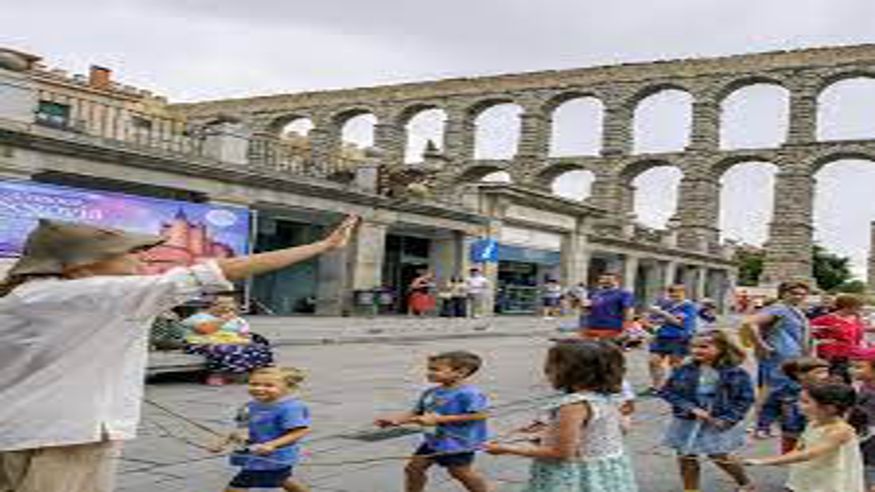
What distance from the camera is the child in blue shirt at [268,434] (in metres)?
5.26

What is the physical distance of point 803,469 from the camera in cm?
556

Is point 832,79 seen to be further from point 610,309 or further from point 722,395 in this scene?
point 722,395

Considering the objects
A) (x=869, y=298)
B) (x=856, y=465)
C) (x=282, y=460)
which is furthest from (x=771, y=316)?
(x=869, y=298)

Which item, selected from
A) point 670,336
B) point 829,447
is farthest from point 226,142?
point 829,447

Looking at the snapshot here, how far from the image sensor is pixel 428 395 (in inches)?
222

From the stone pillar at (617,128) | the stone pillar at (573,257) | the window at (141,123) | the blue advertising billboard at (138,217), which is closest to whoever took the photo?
the blue advertising billboard at (138,217)

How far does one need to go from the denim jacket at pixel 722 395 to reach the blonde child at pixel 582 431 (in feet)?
7.00

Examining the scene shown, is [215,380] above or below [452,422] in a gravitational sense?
below

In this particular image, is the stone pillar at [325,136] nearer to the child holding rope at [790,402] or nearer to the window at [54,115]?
the window at [54,115]

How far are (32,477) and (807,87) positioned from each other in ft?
180

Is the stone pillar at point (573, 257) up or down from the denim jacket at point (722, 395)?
up

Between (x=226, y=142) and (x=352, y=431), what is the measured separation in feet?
46.1

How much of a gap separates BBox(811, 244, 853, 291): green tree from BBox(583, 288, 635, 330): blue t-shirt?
77.3 meters

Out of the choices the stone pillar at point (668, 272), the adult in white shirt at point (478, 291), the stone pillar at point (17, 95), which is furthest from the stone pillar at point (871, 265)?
the stone pillar at point (17, 95)
